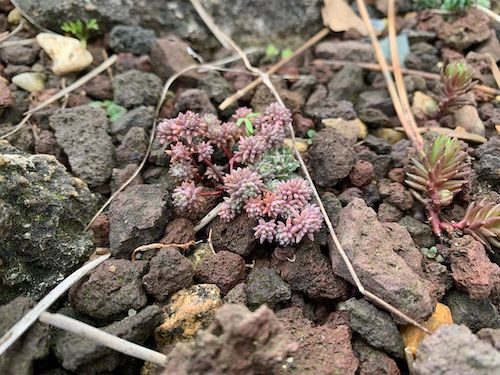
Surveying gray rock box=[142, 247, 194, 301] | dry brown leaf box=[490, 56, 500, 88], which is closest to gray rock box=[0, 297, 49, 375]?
gray rock box=[142, 247, 194, 301]

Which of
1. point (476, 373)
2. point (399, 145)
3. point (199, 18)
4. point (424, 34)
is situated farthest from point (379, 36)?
point (476, 373)

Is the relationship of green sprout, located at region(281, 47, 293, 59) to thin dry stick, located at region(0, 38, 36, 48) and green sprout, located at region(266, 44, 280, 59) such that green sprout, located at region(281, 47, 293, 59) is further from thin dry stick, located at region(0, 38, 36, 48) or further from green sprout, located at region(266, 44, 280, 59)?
thin dry stick, located at region(0, 38, 36, 48)

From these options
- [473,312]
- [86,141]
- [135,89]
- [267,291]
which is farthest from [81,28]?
[473,312]

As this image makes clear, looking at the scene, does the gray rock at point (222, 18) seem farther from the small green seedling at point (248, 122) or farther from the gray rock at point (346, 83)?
the small green seedling at point (248, 122)

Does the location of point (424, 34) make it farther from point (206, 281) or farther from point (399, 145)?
point (206, 281)

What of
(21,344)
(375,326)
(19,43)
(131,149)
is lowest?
(375,326)

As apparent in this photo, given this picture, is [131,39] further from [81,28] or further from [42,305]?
[42,305]
